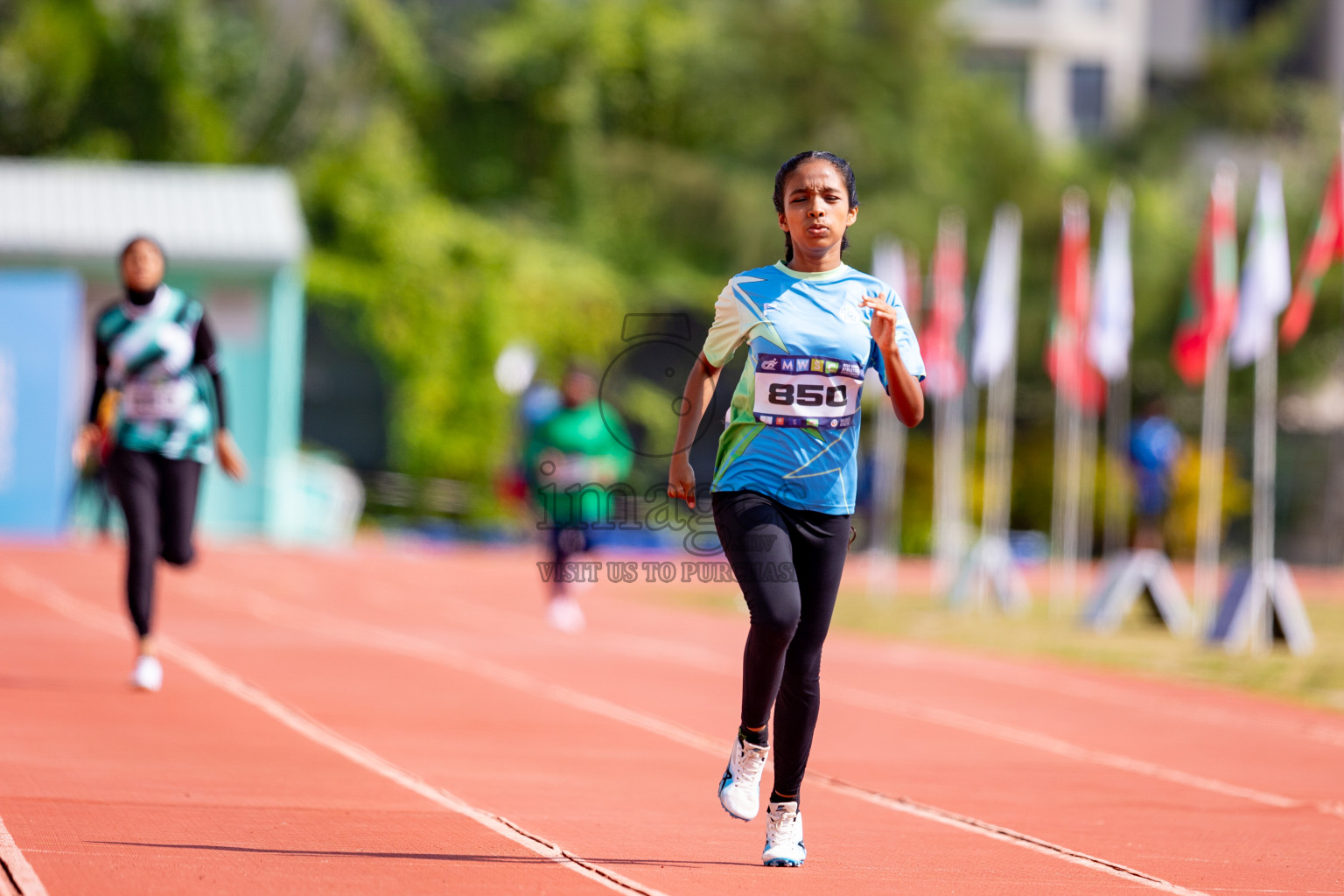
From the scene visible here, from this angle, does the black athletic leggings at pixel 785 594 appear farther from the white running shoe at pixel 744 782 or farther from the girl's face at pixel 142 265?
the girl's face at pixel 142 265

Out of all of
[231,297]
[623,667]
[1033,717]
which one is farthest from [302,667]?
[231,297]

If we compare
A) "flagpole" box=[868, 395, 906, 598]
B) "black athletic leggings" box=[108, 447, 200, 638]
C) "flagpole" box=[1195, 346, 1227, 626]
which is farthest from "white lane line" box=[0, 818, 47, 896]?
"flagpole" box=[868, 395, 906, 598]

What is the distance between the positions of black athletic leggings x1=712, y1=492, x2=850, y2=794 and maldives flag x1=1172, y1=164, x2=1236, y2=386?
1250 centimetres

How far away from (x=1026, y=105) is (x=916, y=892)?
49439 millimetres

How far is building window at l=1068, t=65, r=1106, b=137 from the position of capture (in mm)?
53719

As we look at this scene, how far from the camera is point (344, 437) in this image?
32.1m

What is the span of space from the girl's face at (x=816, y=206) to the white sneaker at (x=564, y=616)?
9.66 meters

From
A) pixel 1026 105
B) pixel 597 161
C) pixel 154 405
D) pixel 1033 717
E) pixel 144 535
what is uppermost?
pixel 1026 105

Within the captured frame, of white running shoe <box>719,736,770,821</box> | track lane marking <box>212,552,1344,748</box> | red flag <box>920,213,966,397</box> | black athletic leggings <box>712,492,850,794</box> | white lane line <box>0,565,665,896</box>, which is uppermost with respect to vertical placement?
red flag <box>920,213,966,397</box>

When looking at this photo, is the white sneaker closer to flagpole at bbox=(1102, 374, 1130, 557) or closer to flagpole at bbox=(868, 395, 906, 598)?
flagpole at bbox=(868, 395, 906, 598)

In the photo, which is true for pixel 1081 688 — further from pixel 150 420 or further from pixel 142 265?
pixel 142 265

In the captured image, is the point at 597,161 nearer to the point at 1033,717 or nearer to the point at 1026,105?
the point at 1026,105

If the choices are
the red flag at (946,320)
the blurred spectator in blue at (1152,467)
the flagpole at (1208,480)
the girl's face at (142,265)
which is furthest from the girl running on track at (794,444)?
the blurred spectator in blue at (1152,467)

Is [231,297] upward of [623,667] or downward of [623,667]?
upward
